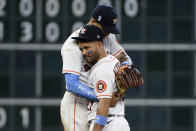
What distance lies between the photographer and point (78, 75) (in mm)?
5730

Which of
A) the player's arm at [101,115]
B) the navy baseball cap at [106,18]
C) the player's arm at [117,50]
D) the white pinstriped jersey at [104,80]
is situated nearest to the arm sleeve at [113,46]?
the player's arm at [117,50]

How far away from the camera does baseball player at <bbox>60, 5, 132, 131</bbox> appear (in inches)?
224

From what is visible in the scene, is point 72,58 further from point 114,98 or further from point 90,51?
point 114,98

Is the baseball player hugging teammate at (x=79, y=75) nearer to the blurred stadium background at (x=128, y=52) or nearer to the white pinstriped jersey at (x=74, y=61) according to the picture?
the white pinstriped jersey at (x=74, y=61)

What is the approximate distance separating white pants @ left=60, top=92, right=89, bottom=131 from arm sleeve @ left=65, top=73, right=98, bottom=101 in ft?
0.56

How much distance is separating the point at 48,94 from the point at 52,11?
7.76 feet

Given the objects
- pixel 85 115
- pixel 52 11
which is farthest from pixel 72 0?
pixel 85 115

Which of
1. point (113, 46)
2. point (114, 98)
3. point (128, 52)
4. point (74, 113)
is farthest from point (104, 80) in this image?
point (128, 52)

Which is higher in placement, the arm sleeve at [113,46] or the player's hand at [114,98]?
the arm sleeve at [113,46]

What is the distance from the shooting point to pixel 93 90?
5699 mm

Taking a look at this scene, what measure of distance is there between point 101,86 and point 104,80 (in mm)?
50

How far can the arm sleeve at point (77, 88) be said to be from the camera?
5.68 metres

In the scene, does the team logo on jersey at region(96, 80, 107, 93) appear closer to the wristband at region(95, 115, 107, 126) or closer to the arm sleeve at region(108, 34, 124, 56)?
the wristband at region(95, 115, 107, 126)

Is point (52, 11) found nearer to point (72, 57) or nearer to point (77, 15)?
point (77, 15)
